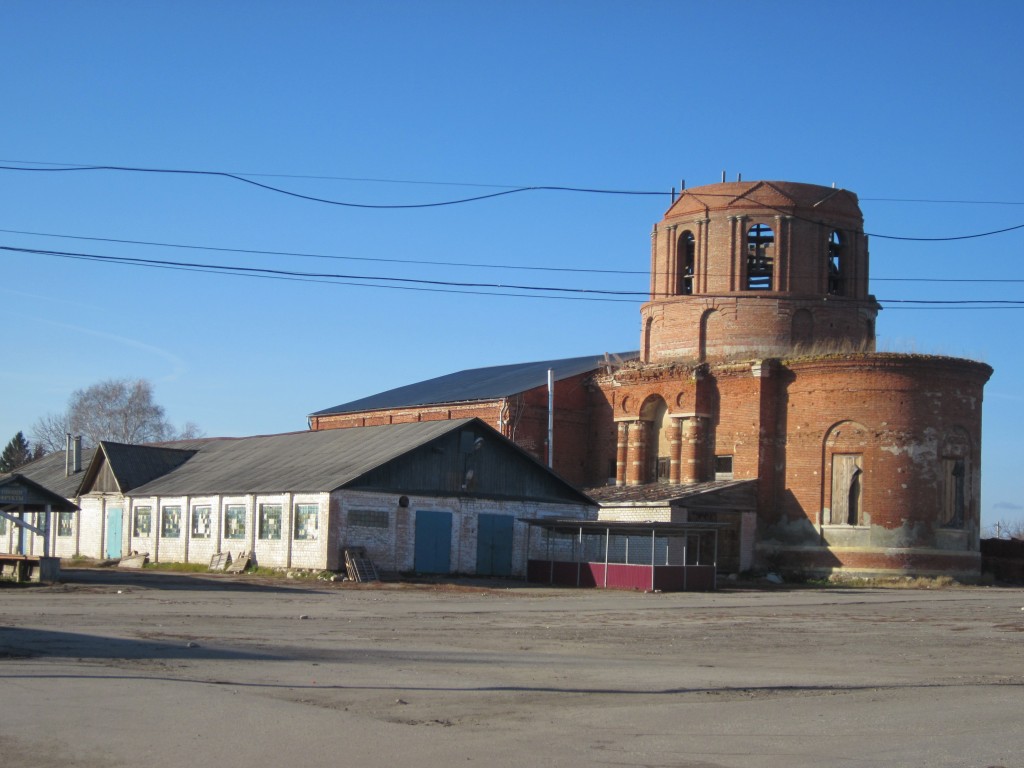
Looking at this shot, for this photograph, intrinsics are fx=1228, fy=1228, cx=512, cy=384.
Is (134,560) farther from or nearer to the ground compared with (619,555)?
nearer to the ground

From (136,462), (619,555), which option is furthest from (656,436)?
(136,462)

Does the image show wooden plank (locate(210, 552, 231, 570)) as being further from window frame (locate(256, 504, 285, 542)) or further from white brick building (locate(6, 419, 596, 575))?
window frame (locate(256, 504, 285, 542))

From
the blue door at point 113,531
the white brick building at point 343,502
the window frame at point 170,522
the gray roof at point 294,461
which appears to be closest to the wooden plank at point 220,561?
the white brick building at point 343,502

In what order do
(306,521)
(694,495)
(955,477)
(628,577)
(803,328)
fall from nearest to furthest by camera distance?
(628,577) → (306,521) → (694,495) → (955,477) → (803,328)

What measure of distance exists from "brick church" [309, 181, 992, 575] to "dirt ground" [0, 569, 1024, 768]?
1953cm

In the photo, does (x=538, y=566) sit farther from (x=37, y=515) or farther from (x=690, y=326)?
(x=37, y=515)

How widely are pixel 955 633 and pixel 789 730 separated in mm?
13035

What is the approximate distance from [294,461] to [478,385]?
56.1 ft

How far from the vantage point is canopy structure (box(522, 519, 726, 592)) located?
114 ft

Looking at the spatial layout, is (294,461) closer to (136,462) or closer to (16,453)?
(136,462)

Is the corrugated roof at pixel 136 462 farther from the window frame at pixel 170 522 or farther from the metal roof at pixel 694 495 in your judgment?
the metal roof at pixel 694 495

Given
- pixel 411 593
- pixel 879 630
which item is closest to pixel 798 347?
pixel 411 593

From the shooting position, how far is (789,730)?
34.4ft

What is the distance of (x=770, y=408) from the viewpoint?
47.0 meters
